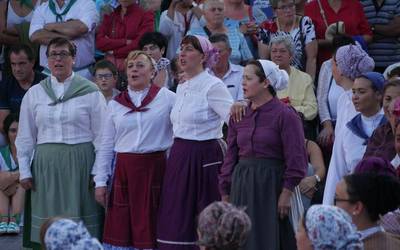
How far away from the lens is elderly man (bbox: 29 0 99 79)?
11031 mm

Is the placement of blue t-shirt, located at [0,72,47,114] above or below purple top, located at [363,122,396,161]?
above

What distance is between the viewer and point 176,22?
1123 cm

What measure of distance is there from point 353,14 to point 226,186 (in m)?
3.88

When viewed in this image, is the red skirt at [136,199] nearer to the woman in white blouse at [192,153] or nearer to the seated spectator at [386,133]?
the woman in white blouse at [192,153]

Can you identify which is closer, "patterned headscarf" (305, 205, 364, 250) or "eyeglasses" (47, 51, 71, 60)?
"patterned headscarf" (305, 205, 364, 250)

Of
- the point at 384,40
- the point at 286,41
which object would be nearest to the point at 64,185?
the point at 286,41

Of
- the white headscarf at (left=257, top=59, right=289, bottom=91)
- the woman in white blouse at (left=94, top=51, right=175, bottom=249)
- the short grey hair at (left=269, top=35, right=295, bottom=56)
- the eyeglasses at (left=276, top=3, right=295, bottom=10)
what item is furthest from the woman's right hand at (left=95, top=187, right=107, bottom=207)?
the eyeglasses at (left=276, top=3, right=295, bottom=10)

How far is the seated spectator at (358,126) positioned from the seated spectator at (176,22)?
12.2 feet

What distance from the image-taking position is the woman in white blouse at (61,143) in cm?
838

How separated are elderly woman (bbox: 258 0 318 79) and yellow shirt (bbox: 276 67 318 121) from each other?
0.53 m

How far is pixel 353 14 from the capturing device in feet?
35.5

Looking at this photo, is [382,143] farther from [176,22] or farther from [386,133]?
[176,22]

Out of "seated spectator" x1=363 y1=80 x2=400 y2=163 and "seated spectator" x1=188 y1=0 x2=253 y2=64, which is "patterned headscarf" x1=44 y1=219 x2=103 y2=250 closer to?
"seated spectator" x1=363 y1=80 x2=400 y2=163

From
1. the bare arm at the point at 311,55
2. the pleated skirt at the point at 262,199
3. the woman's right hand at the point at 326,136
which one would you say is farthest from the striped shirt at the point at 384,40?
the pleated skirt at the point at 262,199
